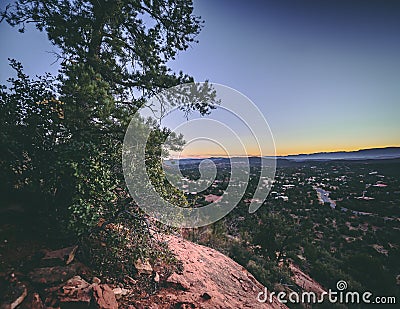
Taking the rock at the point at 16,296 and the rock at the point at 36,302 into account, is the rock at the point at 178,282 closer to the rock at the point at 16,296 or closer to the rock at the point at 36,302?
the rock at the point at 36,302

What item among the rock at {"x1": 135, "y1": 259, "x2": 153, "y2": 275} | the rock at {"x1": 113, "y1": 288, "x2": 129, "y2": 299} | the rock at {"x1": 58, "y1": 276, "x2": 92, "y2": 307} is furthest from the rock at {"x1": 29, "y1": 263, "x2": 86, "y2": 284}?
the rock at {"x1": 135, "y1": 259, "x2": 153, "y2": 275}

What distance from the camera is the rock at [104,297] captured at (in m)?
3.35

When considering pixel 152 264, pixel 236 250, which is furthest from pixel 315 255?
pixel 152 264

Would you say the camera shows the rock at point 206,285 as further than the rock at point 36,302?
Yes

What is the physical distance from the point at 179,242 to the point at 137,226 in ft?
13.1

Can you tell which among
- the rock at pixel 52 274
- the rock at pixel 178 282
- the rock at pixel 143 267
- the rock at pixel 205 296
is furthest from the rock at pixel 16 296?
the rock at pixel 205 296

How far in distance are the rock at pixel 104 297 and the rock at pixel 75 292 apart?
102 mm

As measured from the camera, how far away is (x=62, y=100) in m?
3.67

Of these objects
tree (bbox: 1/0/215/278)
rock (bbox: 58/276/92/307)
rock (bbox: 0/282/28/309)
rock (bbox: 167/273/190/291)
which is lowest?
rock (bbox: 167/273/190/291)

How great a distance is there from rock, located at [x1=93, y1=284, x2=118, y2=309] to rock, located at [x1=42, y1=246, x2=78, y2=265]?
0.73 meters

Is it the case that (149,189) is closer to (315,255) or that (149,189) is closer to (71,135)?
(71,135)

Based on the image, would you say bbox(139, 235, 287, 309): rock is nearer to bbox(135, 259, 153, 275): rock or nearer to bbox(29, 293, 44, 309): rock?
bbox(135, 259, 153, 275): rock

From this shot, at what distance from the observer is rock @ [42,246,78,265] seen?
3.66 m

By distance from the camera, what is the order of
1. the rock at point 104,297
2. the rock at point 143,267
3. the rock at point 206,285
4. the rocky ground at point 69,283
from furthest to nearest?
1. the rock at point 143,267
2. the rock at point 206,285
3. the rock at point 104,297
4. the rocky ground at point 69,283
